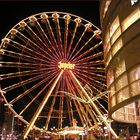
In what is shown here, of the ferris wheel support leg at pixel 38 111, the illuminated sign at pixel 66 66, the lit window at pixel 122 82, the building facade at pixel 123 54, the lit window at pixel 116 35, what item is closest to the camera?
the building facade at pixel 123 54

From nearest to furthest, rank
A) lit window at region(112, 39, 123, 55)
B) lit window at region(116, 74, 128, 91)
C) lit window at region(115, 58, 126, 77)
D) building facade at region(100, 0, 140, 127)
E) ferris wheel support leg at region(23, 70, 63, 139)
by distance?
building facade at region(100, 0, 140, 127) < lit window at region(116, 74, 128, 91) < lit window at region(115, 58, 126, 77) < lit window at region(112, 39, 123, 55) < ferris wheel support leg at region(23, 70, 63, 139)

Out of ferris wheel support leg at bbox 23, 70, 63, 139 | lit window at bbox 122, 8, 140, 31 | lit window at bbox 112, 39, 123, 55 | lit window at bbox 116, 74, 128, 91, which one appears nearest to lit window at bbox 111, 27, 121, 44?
lit window at bbox 112, 39, 123, 55

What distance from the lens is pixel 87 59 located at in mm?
29781

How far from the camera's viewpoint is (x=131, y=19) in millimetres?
18609

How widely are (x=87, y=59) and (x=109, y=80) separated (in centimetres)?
737

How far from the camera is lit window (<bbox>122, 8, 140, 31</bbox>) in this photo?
58.8ft

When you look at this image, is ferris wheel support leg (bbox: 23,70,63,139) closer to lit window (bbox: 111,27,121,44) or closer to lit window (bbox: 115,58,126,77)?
lit window (bbox: 111,27,121,44)

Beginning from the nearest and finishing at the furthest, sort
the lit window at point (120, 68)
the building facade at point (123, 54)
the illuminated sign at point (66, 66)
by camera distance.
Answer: the building facade at point (123, 54) < the lit window at point (120, 68) < the illuminated sign at point (66, 66)

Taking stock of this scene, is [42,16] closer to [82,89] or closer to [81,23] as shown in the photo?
[81,23]

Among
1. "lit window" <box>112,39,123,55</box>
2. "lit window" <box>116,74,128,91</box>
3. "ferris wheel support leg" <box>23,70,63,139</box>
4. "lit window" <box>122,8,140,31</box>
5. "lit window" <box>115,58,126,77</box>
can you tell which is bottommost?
"ferris wheel support leg" <box>23,70,63,139</box>

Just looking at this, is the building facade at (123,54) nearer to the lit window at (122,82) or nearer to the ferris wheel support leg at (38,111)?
the lit window at (122,82)

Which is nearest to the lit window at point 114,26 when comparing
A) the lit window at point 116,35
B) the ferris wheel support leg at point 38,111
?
the lit window at point 116,35

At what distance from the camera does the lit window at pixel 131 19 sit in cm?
1792

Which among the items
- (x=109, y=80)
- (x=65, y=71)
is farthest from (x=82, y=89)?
(x=109, y=80)
